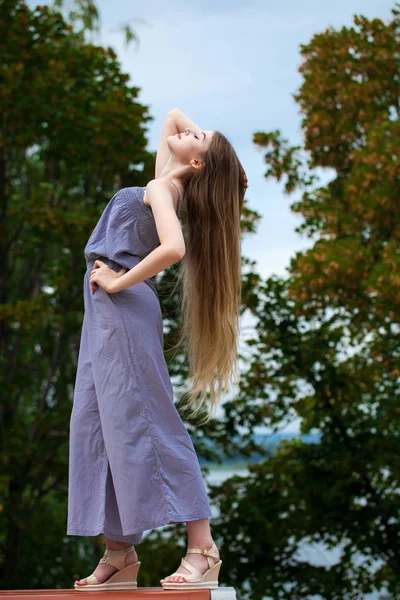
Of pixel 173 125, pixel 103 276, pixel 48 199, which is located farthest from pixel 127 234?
pixel 48 199

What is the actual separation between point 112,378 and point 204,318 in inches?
16.8

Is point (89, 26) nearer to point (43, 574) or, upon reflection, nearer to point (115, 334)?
point (43, 574)

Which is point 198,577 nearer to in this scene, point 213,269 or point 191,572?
point 191,572

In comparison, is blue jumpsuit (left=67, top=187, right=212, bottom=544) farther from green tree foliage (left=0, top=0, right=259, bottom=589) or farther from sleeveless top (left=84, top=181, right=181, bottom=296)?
green tree foliage (left=0, top=0, right=259, bottom=589)

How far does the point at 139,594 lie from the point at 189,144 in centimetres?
139

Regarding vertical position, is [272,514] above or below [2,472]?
below

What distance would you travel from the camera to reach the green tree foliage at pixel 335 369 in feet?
22.5

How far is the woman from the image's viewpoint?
2.53 metres

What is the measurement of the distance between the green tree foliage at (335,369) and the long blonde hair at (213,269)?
371 cm

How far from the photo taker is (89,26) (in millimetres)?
9867

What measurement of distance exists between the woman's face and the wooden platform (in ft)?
4.35

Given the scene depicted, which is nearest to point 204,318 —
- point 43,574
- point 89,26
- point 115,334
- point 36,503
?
point 115,334

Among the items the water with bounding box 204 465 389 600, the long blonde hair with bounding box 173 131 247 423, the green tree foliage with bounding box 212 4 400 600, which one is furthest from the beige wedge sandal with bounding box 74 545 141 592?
the water with bounding box 204 465 389 600

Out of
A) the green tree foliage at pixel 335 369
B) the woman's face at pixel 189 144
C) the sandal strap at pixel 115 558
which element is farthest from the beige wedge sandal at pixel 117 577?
the green tree foliage at pixel 335 369
